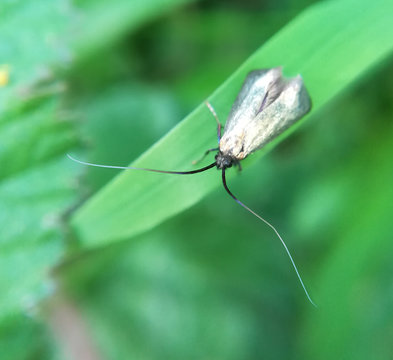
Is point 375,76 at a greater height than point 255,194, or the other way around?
point 375,76

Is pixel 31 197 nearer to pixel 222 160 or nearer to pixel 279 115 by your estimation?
pixel 222 160

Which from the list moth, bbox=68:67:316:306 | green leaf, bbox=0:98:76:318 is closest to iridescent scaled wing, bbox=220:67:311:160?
moth, bbox=68:67:316:306

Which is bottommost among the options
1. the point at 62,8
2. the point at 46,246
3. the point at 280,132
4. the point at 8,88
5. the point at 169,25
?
the point at 280,132

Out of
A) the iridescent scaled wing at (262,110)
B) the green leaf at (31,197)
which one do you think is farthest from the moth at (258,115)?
the green leaf at (31,197)

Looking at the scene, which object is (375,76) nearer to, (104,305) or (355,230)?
(355,230)

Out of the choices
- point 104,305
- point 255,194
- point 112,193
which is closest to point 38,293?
point 112,193

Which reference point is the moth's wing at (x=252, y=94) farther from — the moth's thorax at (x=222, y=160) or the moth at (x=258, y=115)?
the moth's thorax at (x=222, y=160)
